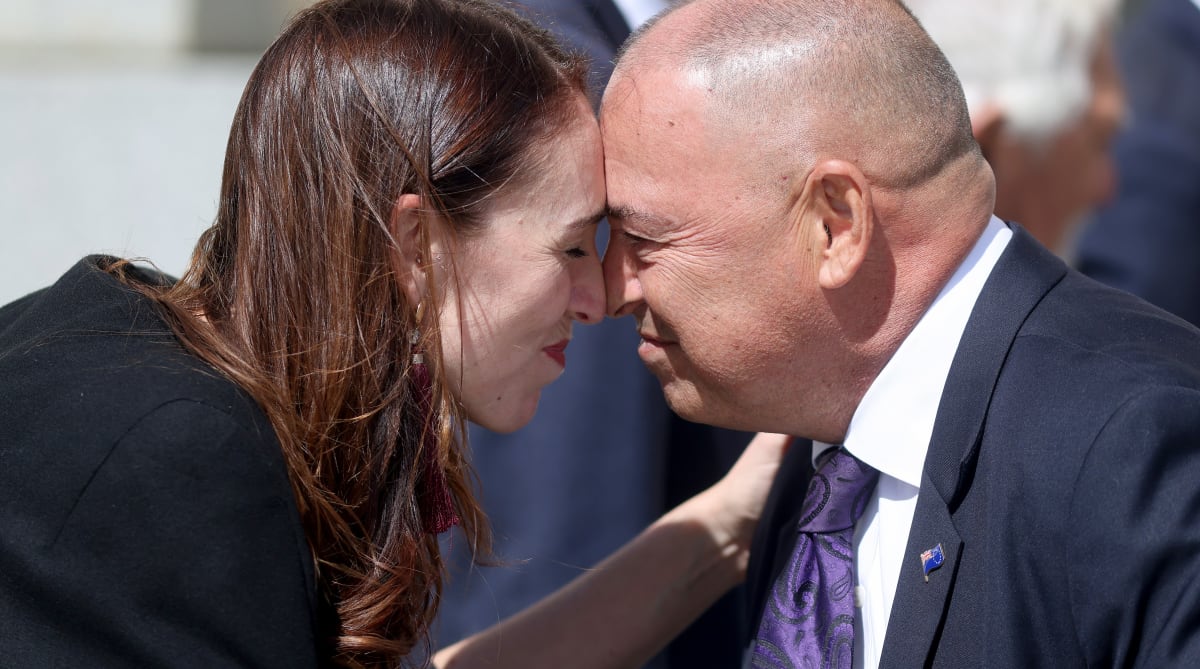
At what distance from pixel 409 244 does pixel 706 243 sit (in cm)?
54

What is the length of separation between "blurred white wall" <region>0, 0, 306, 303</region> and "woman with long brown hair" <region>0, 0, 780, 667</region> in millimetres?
3465

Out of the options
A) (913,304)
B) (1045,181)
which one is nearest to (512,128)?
(913,304)

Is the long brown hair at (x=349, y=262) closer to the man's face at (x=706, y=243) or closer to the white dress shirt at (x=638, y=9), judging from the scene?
the man's face at (x=706, y=243)

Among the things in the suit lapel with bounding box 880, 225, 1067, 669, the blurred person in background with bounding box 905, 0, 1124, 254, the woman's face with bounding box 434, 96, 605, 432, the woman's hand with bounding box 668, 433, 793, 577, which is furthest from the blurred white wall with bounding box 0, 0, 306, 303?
the suit lapel with bounding box 880, 225, 1067, 669

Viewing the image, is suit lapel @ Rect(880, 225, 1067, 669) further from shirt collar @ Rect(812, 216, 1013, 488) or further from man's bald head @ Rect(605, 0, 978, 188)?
man's bald head @ Rect(605, 0, 978, 188)

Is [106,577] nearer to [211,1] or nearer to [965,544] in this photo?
[965,544]

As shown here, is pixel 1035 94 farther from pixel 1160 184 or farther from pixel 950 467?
pixel 950 467

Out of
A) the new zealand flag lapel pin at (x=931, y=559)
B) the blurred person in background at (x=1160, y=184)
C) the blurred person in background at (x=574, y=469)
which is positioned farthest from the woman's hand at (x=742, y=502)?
the blurred person in background at (x=1160, y=184)

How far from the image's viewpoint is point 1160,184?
17.3ft

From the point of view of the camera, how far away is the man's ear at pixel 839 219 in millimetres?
2016

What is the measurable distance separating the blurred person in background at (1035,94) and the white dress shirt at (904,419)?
6.82 feet

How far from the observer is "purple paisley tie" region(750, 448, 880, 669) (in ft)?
6.84

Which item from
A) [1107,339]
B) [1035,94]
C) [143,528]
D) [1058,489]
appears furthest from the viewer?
[1035,94]

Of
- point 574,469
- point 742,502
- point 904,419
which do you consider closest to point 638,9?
point 574,469
